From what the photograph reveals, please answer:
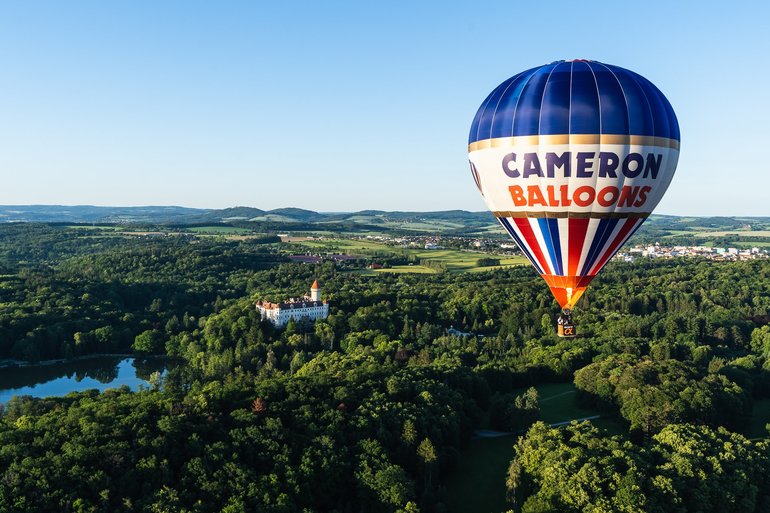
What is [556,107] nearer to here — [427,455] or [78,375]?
[427,455]

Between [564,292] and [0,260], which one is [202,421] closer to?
[564,292]

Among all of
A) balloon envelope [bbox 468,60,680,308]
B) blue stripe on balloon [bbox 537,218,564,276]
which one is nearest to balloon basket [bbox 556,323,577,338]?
balloon envelope [bbox 468,60,680,308]

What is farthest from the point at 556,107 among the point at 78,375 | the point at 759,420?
the point at 78,375

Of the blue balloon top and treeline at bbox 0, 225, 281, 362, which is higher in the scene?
the blue balloon top

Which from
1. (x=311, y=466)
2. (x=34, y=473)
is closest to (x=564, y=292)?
(x=311, y=466)

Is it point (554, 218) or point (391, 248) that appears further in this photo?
point (391, 248)

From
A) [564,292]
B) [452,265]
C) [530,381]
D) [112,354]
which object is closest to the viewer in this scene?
[564,292]

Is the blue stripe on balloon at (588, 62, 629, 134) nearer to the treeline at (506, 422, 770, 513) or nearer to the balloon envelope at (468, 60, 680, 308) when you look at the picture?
the balloon envelope at (468, 60, 680, 308)
